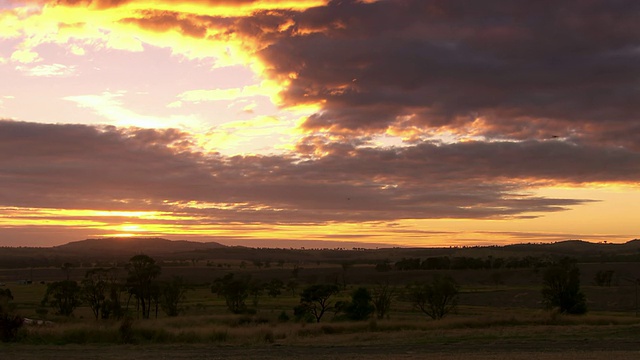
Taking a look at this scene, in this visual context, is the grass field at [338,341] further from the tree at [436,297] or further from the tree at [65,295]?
the tree at [65,295]

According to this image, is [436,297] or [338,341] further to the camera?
[436,297]

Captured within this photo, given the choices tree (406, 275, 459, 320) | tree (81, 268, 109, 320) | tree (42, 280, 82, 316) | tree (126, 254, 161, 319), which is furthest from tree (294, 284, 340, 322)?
tree (42, 280, 82, 316)

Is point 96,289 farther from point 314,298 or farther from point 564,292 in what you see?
point 564,292

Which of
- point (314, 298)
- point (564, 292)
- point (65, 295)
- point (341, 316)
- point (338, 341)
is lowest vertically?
point (341, 316)

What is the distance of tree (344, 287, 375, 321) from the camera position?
6034 cm

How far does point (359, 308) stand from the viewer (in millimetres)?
61156

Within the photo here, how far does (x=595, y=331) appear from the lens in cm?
4066

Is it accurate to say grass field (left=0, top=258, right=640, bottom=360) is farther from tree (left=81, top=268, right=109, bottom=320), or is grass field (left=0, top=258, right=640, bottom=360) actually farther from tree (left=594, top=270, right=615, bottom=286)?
tree (left=594, top=270, right=615, bottom=286)

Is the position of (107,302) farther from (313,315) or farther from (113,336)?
(113,336)

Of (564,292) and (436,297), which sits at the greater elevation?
(564,292)

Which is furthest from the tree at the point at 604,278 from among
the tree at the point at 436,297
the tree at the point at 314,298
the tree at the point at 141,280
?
the tree at the point at 141,280

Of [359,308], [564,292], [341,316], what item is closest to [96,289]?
[341,316]

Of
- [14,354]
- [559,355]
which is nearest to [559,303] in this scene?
[559,355]

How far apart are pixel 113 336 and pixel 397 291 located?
71.6 m
